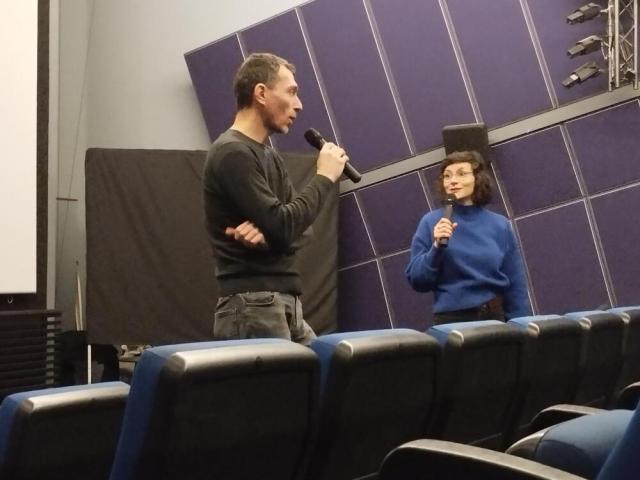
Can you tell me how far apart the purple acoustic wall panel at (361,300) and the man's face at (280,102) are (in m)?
2.83

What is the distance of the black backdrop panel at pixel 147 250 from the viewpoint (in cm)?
416

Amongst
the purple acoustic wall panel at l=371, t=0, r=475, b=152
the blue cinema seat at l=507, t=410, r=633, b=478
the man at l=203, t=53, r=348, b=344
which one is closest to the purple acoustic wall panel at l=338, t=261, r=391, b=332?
the purple acoustic wall panel at l=371, t=0, r=475, b=152

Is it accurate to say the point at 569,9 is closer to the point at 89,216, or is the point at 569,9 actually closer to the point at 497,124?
the point at 497,124

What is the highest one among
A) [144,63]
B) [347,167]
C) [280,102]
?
[144,63]

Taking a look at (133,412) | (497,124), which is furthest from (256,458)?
(497,124)

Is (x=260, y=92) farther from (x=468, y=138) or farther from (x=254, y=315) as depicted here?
(x=468, y=138)

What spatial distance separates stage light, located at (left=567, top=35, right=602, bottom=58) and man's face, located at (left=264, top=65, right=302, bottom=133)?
8.62 ft

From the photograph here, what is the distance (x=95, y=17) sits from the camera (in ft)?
16.3

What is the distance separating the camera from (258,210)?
5.72 feet

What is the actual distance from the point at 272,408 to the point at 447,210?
163 centimetres

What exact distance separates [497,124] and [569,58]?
470 mm

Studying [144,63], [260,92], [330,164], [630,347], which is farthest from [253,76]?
[144,63]

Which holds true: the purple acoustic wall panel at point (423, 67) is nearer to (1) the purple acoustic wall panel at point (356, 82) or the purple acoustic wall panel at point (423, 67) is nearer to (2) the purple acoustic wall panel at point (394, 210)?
(1) the purple acoustic wall panel at point (356, 82)

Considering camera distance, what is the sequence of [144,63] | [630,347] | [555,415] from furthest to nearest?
1. [144,63]
2. [630,347]
3. [555,415]
